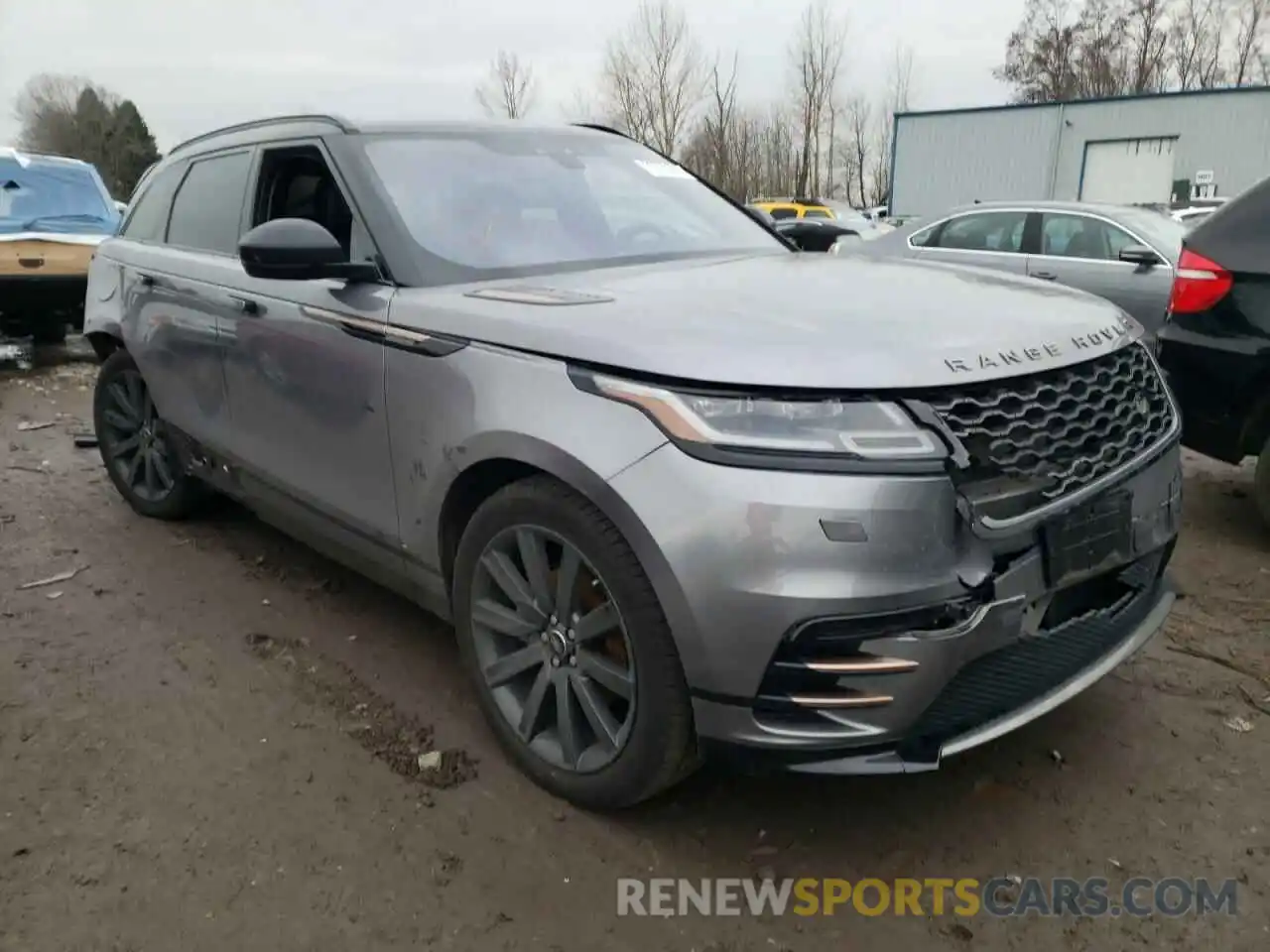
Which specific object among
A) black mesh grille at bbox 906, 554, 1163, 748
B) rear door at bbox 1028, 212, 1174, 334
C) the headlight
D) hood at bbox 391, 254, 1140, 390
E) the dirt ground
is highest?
hood at bbox 391, 254, 1140, 390

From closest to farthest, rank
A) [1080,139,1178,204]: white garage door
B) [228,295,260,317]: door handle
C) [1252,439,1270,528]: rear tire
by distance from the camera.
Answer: [228,295,260,317]: door handle < [1252,439,1270,528]: rear tire < [1080,139,1178,204]: white garage door

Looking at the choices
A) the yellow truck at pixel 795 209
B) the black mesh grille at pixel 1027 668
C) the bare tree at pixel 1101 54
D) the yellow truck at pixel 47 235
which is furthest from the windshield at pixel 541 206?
the bare tree at pixel 1101 54

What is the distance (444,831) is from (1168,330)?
3.66 meters

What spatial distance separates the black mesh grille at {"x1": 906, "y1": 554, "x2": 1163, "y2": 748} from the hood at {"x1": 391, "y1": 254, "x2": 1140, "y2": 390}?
59 cm

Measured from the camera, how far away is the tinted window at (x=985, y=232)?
8.23 meters

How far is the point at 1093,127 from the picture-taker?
103 ft

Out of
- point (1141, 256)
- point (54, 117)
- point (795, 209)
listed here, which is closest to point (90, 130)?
point (54, 117)

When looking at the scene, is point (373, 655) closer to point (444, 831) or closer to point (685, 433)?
point (444, 831)

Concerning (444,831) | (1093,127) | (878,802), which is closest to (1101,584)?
(878,802)

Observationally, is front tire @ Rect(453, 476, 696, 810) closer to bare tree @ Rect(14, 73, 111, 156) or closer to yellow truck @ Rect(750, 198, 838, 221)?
yellow truck @ Rect(750, 198, 838, 221)

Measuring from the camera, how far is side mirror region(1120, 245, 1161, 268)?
720 cm

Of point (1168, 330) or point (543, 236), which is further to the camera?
point (1168, 330)

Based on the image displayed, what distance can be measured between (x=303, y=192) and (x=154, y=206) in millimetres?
1624

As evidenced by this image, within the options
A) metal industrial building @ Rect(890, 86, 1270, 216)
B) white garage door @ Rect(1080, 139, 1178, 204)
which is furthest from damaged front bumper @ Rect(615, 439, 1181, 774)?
white garage door @ Rect(1080, 139, 1178, 204)
